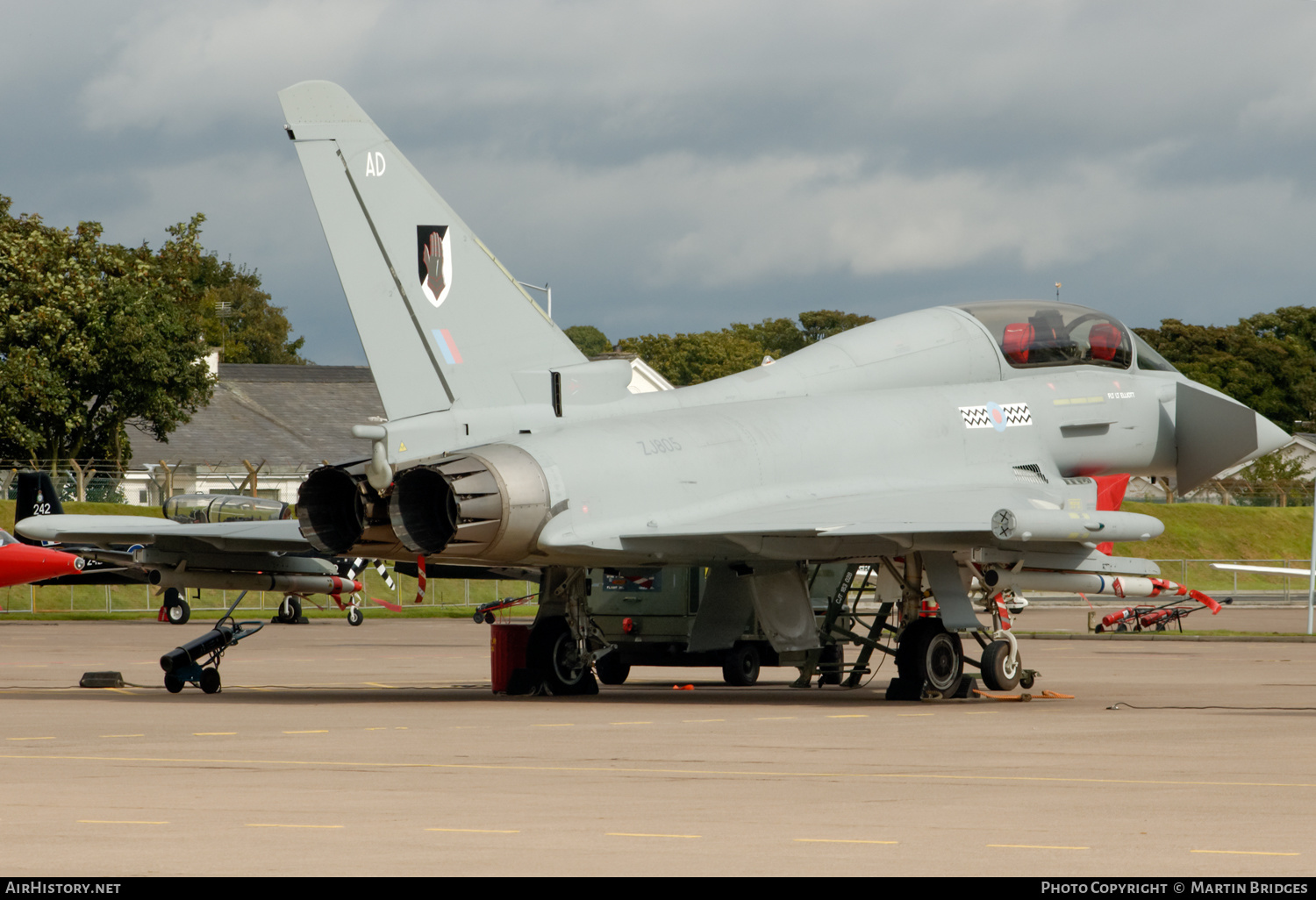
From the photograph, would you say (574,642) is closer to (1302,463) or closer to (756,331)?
(1302,463)

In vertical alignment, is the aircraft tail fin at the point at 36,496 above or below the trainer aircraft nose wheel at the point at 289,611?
above

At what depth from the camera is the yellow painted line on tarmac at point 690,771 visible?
1038 centimetres

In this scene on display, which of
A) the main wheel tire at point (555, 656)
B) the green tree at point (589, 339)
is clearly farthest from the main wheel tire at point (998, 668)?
the green tree at point (589, 339)

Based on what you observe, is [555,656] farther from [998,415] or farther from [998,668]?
[998,415]

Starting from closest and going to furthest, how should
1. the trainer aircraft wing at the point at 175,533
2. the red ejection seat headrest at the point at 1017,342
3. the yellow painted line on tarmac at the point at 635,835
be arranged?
the yellow painted line on tarmac at the point at 635,835 < the red ejection seat headrest at the point at 1017,342 < the trainer aircraft wing at the point at 175,533

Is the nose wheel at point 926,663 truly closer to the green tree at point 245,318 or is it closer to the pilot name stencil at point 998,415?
the pilot name stencil at point 998,415

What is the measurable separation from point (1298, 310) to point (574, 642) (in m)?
96.8

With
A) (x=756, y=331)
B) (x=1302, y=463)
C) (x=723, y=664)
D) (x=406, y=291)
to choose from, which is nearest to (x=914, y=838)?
(x=406, y=291)

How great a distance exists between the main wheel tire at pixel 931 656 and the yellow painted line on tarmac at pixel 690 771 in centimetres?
731

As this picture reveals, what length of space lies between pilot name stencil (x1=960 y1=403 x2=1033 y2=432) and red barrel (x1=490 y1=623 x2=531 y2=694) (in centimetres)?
558

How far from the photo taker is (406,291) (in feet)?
55.0

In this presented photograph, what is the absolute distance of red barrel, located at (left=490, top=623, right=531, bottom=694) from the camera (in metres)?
19.4

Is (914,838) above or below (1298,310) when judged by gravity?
below

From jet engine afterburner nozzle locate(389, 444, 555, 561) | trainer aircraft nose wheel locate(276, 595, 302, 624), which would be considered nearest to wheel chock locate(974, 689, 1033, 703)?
jet engine afterburner nozzle locate(389, 444, 555, 561)
